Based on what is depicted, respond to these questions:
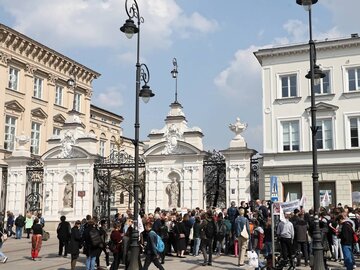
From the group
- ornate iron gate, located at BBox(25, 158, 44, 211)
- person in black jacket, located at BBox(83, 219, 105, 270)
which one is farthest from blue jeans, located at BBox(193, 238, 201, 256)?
ornate iron gate, located at BBox(25, 158, 44, 211)

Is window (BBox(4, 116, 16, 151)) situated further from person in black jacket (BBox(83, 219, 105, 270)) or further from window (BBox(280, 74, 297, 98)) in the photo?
person in black jacket (BBox(83, 219, 105, 270))

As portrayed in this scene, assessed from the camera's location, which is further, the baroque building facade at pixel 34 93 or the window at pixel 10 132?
the window at pixel 10 132

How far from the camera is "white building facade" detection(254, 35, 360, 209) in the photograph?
89.7 ft

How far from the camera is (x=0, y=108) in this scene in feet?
130

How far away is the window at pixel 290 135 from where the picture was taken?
28.8 meters

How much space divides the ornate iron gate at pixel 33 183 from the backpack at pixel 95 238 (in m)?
17.0

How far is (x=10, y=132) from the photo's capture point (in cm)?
4091

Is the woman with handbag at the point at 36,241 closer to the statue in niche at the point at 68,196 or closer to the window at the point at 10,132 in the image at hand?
the statue in niche at the point at 68,196

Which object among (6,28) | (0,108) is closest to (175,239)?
(0,108)

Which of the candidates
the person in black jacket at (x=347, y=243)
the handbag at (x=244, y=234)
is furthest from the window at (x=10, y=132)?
the person in black jacket at (x=347, y=243)

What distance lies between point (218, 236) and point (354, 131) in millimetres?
12608

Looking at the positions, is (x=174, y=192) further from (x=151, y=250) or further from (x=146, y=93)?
(x=151, y=250)

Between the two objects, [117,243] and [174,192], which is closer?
[117,243]

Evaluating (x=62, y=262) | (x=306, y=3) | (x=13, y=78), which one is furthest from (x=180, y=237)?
(x=13, y=78)
